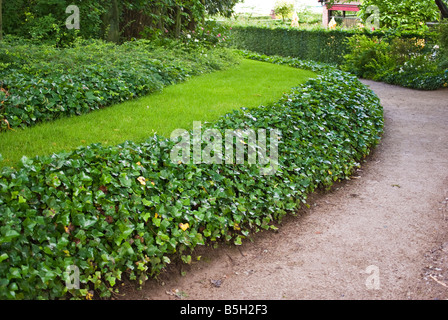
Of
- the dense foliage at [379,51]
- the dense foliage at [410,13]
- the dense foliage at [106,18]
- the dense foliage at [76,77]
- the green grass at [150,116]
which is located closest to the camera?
the green grass at [150,116]

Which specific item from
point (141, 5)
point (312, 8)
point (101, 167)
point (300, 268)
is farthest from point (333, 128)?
point (312, 8)

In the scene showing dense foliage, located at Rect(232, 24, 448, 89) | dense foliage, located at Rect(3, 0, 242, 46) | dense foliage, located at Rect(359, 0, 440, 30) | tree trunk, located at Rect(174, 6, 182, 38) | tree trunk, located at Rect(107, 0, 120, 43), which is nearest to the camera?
dense foliage, located at Rect(3, 0, 242, 46)

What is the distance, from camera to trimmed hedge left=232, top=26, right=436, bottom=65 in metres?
18.6

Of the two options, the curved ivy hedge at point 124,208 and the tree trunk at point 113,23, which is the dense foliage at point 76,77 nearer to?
the tree trunk at point 113,23

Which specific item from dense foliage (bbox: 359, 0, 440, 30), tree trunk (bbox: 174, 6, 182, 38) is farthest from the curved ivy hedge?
dense foliage (bbox: 359, 0, 440, 30)

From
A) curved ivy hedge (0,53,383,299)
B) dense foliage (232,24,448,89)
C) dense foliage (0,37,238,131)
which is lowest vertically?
curved ivy hedge (0,53,383,299)

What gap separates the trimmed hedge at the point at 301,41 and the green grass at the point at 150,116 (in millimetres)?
9443

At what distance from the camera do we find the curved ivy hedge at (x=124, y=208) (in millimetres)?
3383

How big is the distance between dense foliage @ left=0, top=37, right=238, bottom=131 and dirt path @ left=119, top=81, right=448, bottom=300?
3045mm

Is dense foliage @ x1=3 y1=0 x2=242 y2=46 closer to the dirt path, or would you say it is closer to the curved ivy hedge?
the curved ivy hedge

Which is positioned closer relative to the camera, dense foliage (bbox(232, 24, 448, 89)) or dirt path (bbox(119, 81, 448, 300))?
dirt path (bbox(119, 81, 448, 300))

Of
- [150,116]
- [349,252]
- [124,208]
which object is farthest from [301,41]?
[124,208]

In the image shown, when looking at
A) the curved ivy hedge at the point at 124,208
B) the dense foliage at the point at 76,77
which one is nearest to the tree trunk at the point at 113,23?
the dense foliage at the point at 76,77

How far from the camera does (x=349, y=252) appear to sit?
4578 millimetres
